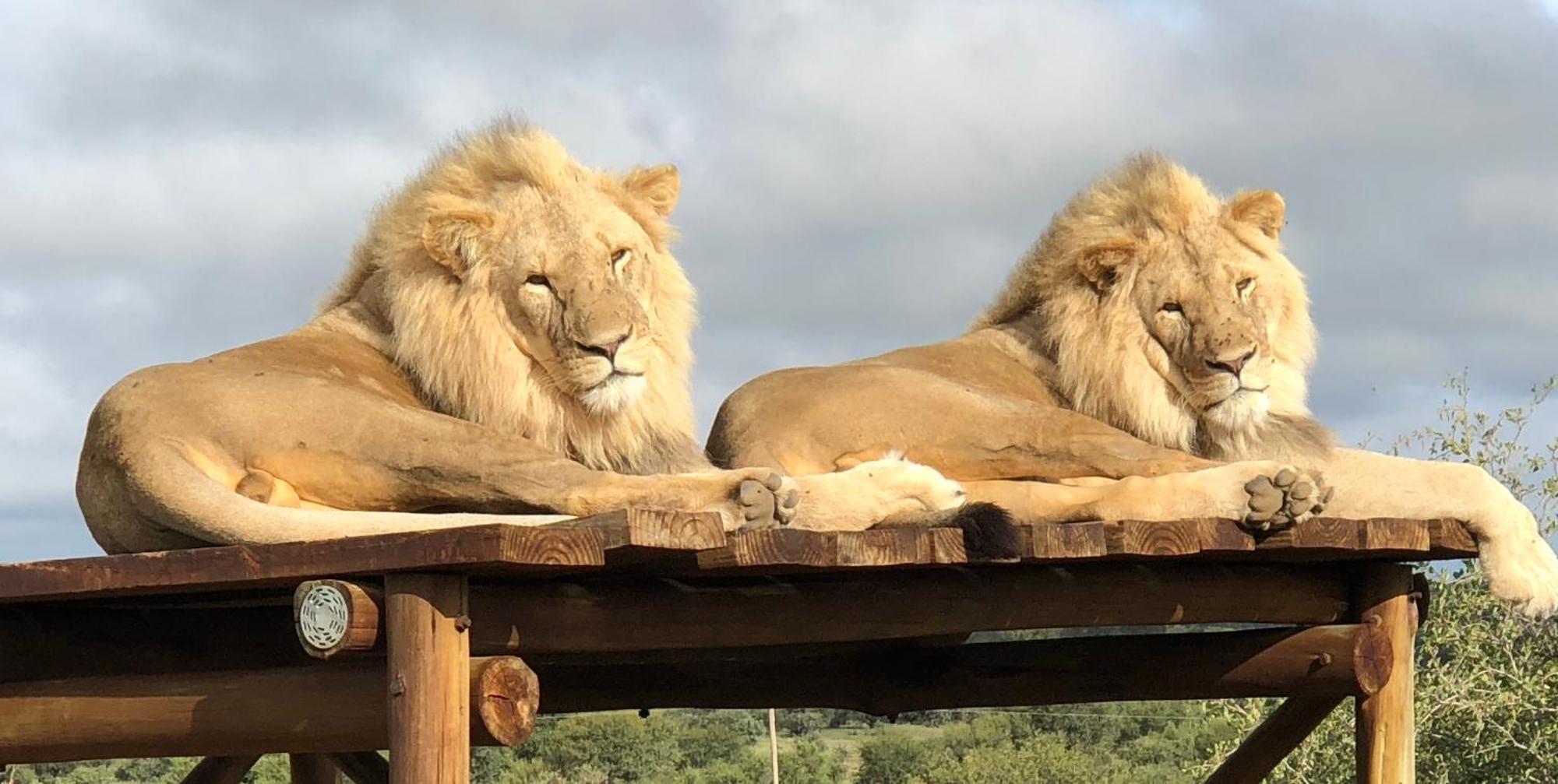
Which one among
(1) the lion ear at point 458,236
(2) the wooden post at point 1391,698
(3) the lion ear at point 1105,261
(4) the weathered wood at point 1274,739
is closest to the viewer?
(1) the lion ear at point 458,236

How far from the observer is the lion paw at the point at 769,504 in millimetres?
4570

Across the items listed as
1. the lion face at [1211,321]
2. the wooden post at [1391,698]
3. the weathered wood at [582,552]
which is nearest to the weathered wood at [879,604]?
the wooden post at [1391,698]

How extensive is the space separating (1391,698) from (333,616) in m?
3.25

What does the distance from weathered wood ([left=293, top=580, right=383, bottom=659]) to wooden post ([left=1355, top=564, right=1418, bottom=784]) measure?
3.13 meters

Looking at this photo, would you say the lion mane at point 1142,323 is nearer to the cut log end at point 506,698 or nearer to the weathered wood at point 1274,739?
the weathered wood at point 1274,739

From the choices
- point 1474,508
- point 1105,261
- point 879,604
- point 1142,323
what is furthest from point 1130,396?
point 879,604

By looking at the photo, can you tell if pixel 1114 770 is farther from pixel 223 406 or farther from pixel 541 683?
pixel 223 406

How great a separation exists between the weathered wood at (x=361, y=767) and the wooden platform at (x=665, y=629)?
4.67ft

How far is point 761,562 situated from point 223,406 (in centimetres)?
158

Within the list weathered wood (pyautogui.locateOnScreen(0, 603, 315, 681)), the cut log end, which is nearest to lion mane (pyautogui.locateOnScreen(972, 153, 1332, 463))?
weathered wood (pyautogui.locateOnScreen(0, 603, 315, 681))

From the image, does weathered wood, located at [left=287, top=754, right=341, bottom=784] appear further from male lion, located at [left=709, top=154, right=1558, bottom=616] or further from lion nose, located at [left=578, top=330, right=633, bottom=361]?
lion nose, located at [left=578, top=330, right=633, bottom=361]

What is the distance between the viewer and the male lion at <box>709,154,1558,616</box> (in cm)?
561

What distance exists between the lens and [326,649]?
4.14m

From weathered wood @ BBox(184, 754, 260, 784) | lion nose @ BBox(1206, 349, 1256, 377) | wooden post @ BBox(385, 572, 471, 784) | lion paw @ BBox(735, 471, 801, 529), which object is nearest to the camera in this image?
wooden post @ BBox(385, 572, 471, 784)
